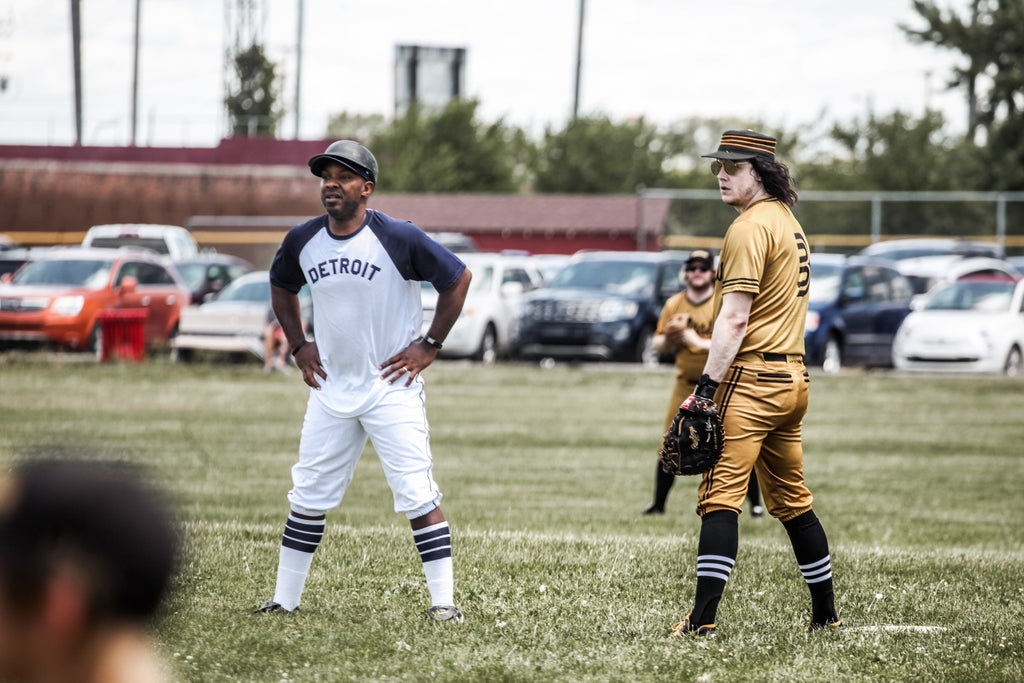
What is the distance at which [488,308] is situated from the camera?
74.7ft

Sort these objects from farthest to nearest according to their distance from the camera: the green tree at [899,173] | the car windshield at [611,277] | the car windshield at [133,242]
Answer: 1. the green tree at [899,173]
2. the car windshield at [133,242]
3. the car windshield at [611,277]

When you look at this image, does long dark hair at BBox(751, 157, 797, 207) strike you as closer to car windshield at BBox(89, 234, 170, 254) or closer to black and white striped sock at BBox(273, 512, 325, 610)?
black and white striped sock at BBox(273, 512, 325, 610)

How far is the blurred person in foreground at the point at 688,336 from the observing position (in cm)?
948

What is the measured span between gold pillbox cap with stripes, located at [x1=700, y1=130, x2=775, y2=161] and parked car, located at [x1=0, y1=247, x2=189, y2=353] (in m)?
17.4

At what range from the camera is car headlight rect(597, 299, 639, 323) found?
22.1 metres

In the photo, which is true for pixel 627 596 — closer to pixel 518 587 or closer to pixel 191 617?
pixel 518 587

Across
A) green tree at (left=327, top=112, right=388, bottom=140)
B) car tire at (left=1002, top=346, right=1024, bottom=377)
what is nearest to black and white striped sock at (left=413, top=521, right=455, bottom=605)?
car tire at (left=1002, top=346, right=1024, bottom=377)

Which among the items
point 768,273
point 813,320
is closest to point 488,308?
point 813,320

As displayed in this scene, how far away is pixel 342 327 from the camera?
559 cm

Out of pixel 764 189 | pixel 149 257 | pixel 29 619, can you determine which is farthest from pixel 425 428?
pixel 149 257

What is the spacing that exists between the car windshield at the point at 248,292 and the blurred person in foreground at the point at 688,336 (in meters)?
13.2

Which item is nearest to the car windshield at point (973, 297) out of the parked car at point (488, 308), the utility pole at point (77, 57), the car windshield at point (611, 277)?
the car windshield at point (611, 277)

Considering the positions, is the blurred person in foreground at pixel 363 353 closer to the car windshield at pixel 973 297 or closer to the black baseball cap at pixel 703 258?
the black baseball cap at pixel 703 258

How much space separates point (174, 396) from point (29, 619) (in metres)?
16.4
